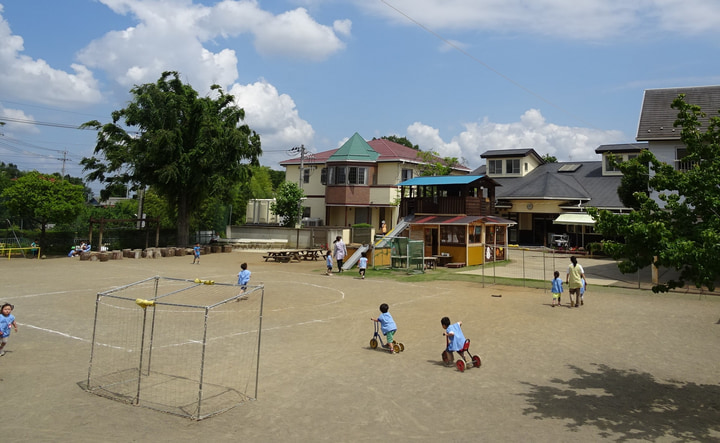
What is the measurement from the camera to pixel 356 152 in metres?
49.4

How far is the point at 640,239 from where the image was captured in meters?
8.48

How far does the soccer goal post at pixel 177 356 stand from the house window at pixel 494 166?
131 ft

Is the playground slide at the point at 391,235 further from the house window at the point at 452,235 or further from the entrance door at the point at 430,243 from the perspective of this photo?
the house window at the point at 452,235

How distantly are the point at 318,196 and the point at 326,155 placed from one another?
4.76 meters

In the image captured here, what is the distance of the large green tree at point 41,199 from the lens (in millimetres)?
34125

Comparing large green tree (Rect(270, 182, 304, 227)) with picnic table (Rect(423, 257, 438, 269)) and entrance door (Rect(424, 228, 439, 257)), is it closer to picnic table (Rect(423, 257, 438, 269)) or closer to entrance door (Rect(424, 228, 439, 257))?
entrance door (Rect(424, 228, 439, 257))

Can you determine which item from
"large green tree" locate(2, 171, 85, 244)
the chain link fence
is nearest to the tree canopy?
the chain link fence

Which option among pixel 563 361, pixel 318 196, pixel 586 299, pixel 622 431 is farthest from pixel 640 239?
pixel 318 196

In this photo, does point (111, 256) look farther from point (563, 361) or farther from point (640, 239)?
point (640, 239)

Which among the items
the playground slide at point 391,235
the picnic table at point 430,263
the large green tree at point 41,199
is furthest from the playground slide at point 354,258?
the large green tree at point 41,199

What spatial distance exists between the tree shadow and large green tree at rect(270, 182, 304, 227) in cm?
3749

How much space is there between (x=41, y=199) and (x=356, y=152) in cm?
2678

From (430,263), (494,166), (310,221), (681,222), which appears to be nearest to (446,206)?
(430,263)

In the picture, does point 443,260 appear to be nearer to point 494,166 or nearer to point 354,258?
point 354,258
